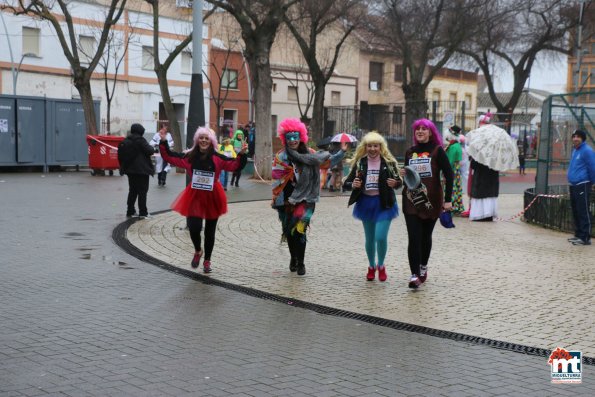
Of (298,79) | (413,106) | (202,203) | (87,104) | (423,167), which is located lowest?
(202,203)

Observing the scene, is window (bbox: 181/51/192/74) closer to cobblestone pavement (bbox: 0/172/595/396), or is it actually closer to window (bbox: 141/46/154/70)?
window (bbox: 141/46/154/70)

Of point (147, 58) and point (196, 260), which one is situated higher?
point (147, 58)

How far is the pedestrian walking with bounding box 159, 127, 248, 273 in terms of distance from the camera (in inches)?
386

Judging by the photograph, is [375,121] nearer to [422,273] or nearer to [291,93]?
[291,93]

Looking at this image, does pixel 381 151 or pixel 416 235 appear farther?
pixel 381 151

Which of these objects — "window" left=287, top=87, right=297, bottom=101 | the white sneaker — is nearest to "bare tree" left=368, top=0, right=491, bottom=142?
"window" left=287, top=87, right=297, bottom=101

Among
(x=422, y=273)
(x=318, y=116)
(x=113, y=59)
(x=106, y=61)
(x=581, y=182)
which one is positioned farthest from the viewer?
(x=113, y=59)

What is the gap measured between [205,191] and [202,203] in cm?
15

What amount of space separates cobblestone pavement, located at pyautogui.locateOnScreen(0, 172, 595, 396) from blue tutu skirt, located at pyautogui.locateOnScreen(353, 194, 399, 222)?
0.76 meters

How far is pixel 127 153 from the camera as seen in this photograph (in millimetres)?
14969

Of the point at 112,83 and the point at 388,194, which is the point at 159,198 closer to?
the point at 388,194

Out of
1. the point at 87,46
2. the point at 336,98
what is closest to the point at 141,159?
the point at 87,46

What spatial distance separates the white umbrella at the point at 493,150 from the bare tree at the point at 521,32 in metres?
21.4

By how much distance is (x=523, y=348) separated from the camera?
260 inches
